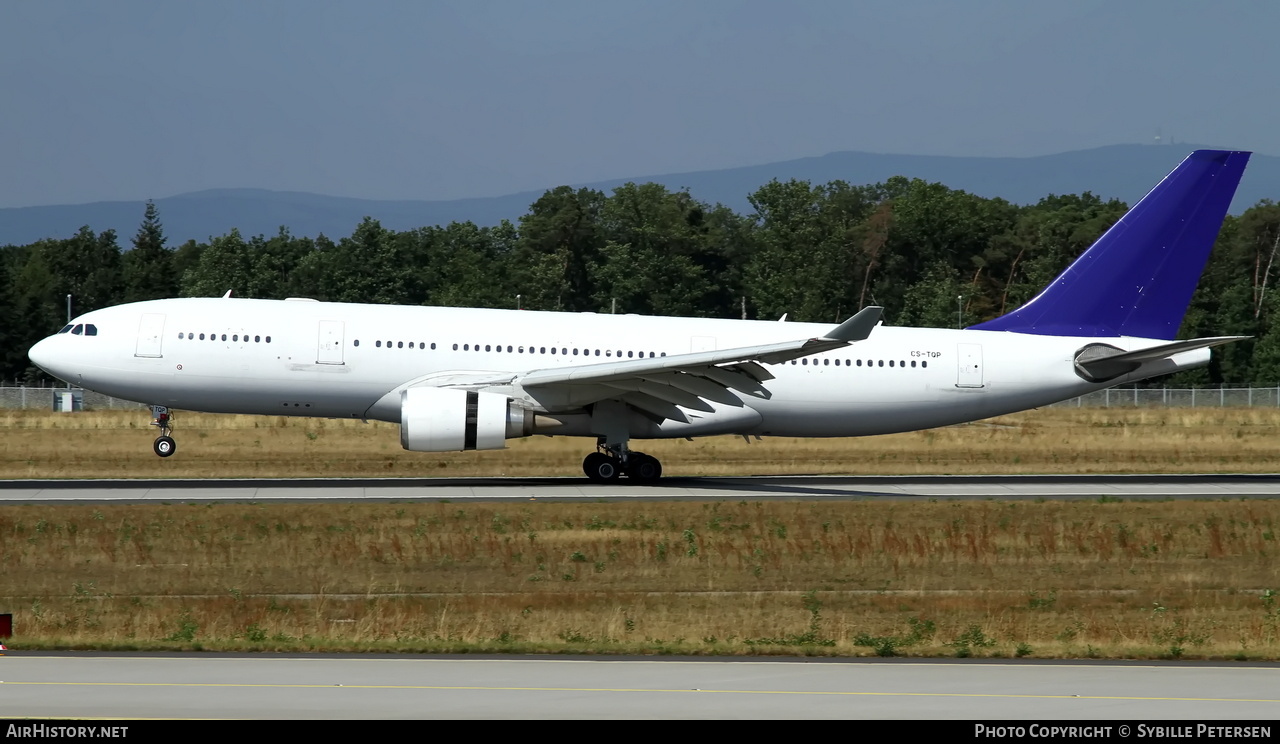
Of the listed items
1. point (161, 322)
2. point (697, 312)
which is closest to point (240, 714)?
point (161, 322)

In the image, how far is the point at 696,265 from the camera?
331 ft

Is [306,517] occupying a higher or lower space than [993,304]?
lower

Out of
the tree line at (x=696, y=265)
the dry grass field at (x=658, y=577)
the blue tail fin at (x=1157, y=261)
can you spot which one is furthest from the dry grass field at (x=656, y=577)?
the tree line at (x=696, y=265)

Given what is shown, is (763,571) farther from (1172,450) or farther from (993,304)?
(993,304)

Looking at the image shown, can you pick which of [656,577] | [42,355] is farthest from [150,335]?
[656,577]

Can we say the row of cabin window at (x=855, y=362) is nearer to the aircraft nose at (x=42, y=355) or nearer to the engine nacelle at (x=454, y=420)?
the engine nacelle at (x=454, y=420)

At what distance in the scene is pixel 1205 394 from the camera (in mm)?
68250

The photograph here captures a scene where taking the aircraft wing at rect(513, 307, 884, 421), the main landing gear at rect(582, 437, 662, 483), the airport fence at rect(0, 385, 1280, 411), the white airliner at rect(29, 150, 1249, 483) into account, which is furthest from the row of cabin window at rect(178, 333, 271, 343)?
the airport fence at rect(0, 385, 1280, 411)

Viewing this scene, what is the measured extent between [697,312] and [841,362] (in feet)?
212

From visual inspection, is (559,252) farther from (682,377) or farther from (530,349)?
(682,377)

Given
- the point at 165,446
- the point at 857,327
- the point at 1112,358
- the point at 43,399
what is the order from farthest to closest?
the point at 43,399 < the point at 165,446 < the point at 1112,358 < the point at 857,327

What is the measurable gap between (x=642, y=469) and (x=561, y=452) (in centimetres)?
734

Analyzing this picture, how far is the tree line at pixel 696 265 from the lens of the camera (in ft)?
292

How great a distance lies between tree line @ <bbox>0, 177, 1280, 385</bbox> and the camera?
89.1 m
